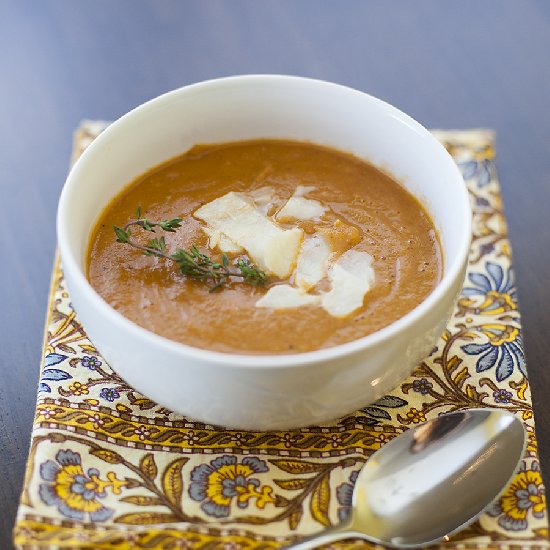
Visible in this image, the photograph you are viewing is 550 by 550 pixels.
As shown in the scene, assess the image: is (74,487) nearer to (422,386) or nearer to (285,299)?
(285,299)

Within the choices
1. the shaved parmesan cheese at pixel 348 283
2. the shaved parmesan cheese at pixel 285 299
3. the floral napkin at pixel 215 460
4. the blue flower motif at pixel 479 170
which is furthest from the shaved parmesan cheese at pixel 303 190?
the blue flower motif at pixel 479 170

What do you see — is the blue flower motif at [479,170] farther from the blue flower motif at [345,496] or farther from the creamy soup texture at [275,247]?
the blue flower motif at [345,496]

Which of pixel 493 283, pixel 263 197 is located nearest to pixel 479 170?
pixel 493 283

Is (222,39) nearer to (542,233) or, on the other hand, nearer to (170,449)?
(542,233)

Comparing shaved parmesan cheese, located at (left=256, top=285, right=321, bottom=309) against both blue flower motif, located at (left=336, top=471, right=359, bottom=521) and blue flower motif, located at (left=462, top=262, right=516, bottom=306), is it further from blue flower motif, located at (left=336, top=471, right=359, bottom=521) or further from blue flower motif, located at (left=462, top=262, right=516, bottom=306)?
blue flower motif, located at (left=462, top=262, right=516, bottom=306)

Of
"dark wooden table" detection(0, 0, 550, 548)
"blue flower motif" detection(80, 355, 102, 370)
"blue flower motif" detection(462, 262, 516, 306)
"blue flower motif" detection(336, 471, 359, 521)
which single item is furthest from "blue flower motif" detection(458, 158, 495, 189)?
"blue flower motif" detection(80, 355, 102, 370)
